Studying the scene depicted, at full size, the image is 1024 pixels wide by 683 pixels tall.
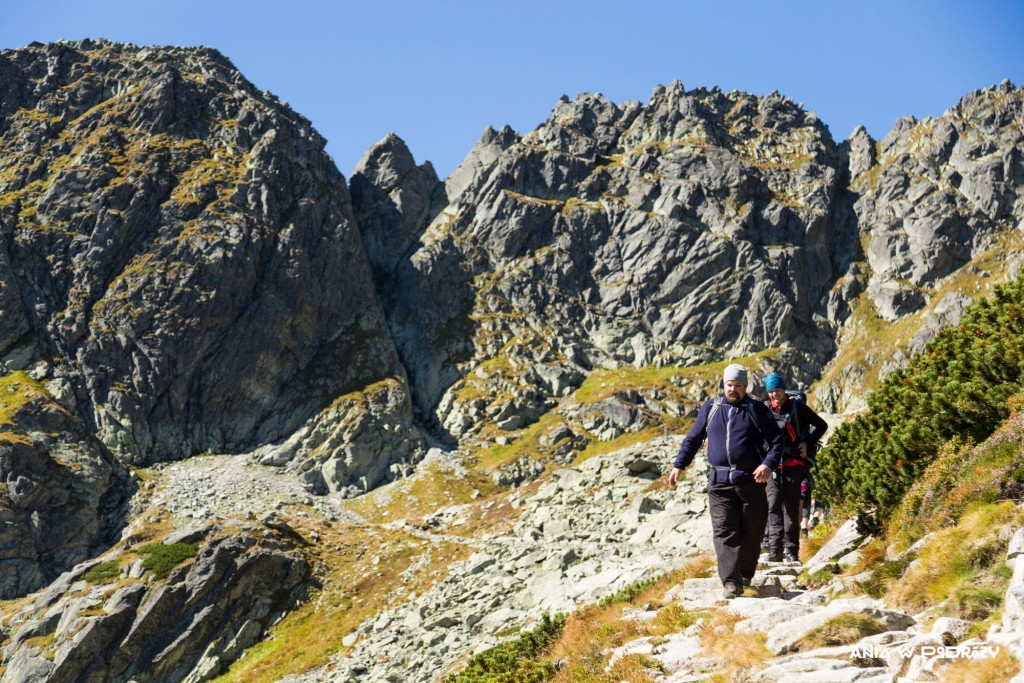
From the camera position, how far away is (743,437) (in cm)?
1102

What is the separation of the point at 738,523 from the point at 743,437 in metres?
1.47

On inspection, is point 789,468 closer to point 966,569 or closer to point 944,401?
point 944,401

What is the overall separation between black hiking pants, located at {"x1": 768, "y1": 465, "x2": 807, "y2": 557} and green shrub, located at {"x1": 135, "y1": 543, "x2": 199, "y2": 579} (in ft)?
141

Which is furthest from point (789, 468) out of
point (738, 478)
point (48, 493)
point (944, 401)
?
point (48, 493)

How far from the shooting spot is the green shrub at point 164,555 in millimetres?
45125

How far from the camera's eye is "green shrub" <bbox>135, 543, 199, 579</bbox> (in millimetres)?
45125

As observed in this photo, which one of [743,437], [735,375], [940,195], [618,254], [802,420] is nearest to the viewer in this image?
[743,437]

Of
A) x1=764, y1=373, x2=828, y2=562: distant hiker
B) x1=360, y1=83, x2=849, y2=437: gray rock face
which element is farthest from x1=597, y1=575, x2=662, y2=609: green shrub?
x1=360, y1=83, x2=849, y2=437: gray rock face

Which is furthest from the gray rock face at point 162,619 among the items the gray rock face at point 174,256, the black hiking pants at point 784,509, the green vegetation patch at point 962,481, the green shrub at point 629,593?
the gray rock face at point 174,256

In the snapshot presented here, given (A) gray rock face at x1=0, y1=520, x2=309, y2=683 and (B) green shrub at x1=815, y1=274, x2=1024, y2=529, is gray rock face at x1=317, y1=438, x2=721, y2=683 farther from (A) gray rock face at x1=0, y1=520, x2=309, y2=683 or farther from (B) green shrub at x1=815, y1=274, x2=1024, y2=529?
(A) gray rock face at x1=0, y1=520, x2=309, y2=683

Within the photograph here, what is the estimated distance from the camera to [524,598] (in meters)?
25.4

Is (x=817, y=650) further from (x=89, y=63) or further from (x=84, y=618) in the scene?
(x=89, y=63)

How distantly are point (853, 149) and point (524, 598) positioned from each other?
181759mm

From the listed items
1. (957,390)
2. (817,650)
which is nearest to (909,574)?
(817,650)
